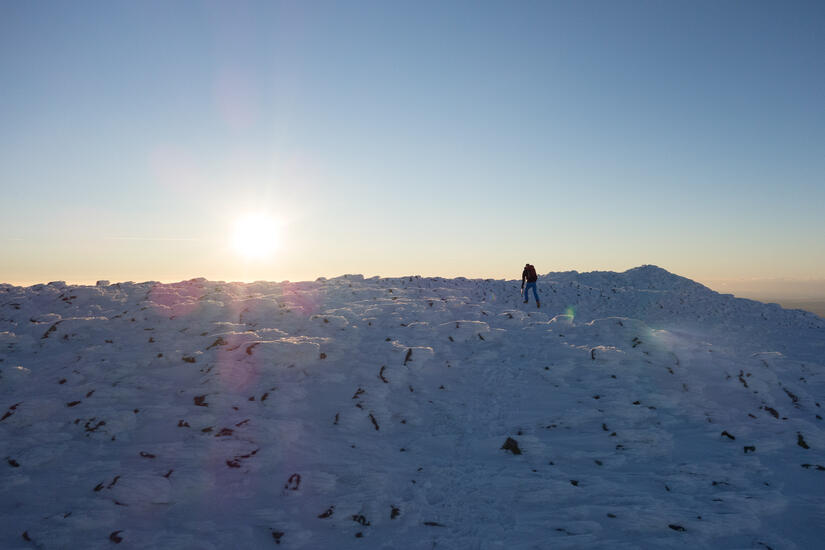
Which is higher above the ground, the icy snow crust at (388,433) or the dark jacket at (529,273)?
the dark jacket at (529,273)

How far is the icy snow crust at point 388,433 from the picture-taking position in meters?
5.32

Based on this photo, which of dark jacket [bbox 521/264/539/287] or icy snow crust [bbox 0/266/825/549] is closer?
icy snow crust [bbox 0/266/825/549]

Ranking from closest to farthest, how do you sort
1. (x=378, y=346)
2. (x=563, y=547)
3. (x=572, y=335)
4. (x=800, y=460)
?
(x=563, y=547), (x=800, y=460), (x=378, y=346), (x=572, y=335)

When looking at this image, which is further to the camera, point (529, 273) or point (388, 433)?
point (529, 273)

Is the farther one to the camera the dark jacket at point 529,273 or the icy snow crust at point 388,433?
the dark jacket at point 529,273

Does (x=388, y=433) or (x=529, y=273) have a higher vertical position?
(x=529, y=273)

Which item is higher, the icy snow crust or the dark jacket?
the dark jacket

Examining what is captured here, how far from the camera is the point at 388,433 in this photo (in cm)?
774

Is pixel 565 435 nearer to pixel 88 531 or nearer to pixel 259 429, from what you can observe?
pixel 259 429

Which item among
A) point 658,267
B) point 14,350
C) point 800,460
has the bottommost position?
point 800,460

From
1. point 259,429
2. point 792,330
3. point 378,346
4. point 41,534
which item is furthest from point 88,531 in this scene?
point 792,330

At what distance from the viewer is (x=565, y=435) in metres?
7.69

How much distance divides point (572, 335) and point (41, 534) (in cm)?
1157

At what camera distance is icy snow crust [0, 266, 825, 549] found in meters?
5.32
